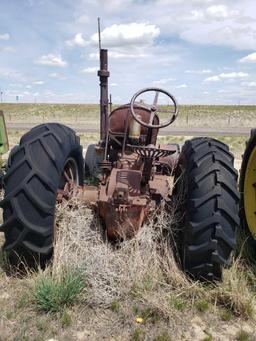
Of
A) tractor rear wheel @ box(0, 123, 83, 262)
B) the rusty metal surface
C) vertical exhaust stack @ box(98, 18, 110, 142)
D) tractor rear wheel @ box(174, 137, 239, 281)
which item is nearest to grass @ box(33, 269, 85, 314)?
tractor rear wheel @ box(0, 123, 83, 262)

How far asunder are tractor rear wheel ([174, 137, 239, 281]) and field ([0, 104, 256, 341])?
205 millimetres

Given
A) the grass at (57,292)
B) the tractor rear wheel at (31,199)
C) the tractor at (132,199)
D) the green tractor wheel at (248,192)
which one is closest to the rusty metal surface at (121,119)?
the tractor at (132,199)

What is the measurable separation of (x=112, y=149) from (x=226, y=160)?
2.45 metres

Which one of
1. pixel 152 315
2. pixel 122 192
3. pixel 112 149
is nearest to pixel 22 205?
pixel 122 192

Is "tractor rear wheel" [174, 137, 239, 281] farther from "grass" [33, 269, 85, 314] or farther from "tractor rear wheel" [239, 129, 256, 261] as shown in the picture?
"grass" [33, 269, 85, 314]

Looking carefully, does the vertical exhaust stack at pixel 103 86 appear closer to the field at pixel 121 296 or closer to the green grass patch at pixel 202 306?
the field at pixel 121 296

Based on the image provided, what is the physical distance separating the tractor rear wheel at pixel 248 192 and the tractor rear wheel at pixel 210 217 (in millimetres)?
819

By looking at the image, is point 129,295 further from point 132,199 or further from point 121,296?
point 132,199

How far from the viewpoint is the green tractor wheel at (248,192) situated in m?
4.70

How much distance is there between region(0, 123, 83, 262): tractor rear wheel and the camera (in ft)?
11.9

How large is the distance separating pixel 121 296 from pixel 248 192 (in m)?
2.05

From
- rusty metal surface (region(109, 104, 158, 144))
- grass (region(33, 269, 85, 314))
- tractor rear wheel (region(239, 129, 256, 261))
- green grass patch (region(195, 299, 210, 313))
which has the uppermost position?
rusty metal surface (region(109, 104, 158, 144))

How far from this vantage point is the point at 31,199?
362cm

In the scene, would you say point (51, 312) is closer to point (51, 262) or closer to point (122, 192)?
point (51, 262)
